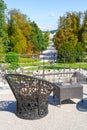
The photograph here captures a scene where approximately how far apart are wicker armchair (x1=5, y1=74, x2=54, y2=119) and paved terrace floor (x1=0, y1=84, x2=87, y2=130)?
0.59 ft

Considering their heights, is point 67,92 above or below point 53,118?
above

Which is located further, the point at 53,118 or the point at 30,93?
the point at 53,118

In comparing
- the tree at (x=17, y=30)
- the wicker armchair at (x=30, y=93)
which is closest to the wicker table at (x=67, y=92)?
the wicker armchair at (x=30, y=93)

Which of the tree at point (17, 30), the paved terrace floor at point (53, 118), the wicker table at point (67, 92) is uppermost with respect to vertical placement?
the tree at point (17, 30)

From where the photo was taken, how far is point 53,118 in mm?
5273

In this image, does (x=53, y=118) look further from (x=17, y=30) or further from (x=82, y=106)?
(x=17, y=30)

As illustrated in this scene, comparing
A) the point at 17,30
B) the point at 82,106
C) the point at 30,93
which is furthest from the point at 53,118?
the point at 17,30

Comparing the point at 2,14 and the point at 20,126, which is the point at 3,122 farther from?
the point at 2,14

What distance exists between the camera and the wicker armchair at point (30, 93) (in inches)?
201

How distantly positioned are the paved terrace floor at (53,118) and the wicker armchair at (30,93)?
179mm

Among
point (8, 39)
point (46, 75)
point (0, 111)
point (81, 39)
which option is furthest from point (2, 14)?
point (0, 111)

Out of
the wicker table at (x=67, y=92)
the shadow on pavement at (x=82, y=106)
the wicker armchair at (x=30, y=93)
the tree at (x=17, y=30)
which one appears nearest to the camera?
the wicker armchair at (x=30, y=93)

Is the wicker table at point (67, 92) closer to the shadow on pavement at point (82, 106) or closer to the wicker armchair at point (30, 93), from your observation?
the shadow on pavement at point (82, 106)

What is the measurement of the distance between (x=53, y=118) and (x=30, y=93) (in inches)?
29.2
